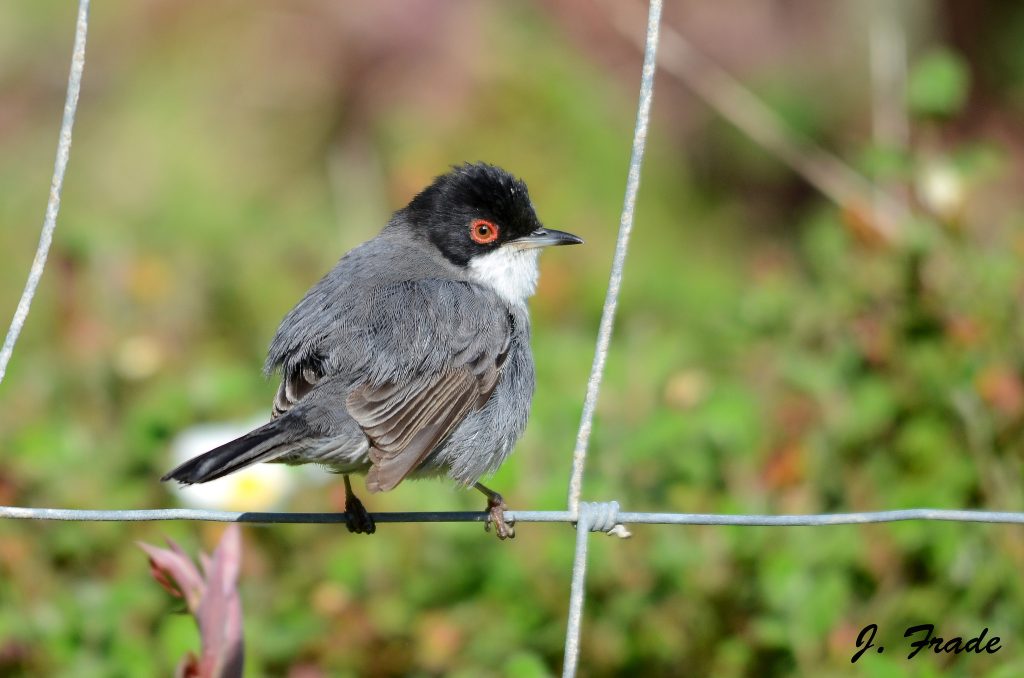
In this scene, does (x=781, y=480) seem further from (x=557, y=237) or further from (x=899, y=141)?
(x=899, y=141)

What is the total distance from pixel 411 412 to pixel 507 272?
29.0 inches

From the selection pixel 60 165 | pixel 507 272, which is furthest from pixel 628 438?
pixel 60 165

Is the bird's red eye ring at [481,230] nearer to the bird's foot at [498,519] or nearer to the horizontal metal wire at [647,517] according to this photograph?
the bird's foot at [498,519]

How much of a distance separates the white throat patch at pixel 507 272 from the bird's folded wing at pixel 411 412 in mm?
414

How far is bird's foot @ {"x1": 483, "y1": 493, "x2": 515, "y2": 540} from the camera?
3002 millimetres

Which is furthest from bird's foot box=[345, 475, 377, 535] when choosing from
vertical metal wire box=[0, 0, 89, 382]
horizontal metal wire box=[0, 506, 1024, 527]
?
vertical metal wire box=[0, 0, 89, 382]

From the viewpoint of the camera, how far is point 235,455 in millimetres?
2463

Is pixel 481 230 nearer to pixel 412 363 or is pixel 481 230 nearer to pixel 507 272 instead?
pixel 507 272

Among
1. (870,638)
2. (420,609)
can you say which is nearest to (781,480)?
(870,638)

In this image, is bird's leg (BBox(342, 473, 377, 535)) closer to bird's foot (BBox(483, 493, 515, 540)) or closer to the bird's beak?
bird's foot (BBox(483, 493, 515, 540))

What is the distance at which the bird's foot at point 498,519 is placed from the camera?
3002 millimetres

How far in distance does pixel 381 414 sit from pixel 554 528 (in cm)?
89

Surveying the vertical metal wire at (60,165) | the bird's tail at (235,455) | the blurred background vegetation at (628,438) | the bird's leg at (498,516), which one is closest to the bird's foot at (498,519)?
the bird's leg at (498,516)

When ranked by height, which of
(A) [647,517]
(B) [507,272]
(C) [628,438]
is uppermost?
(B) [507,272]
